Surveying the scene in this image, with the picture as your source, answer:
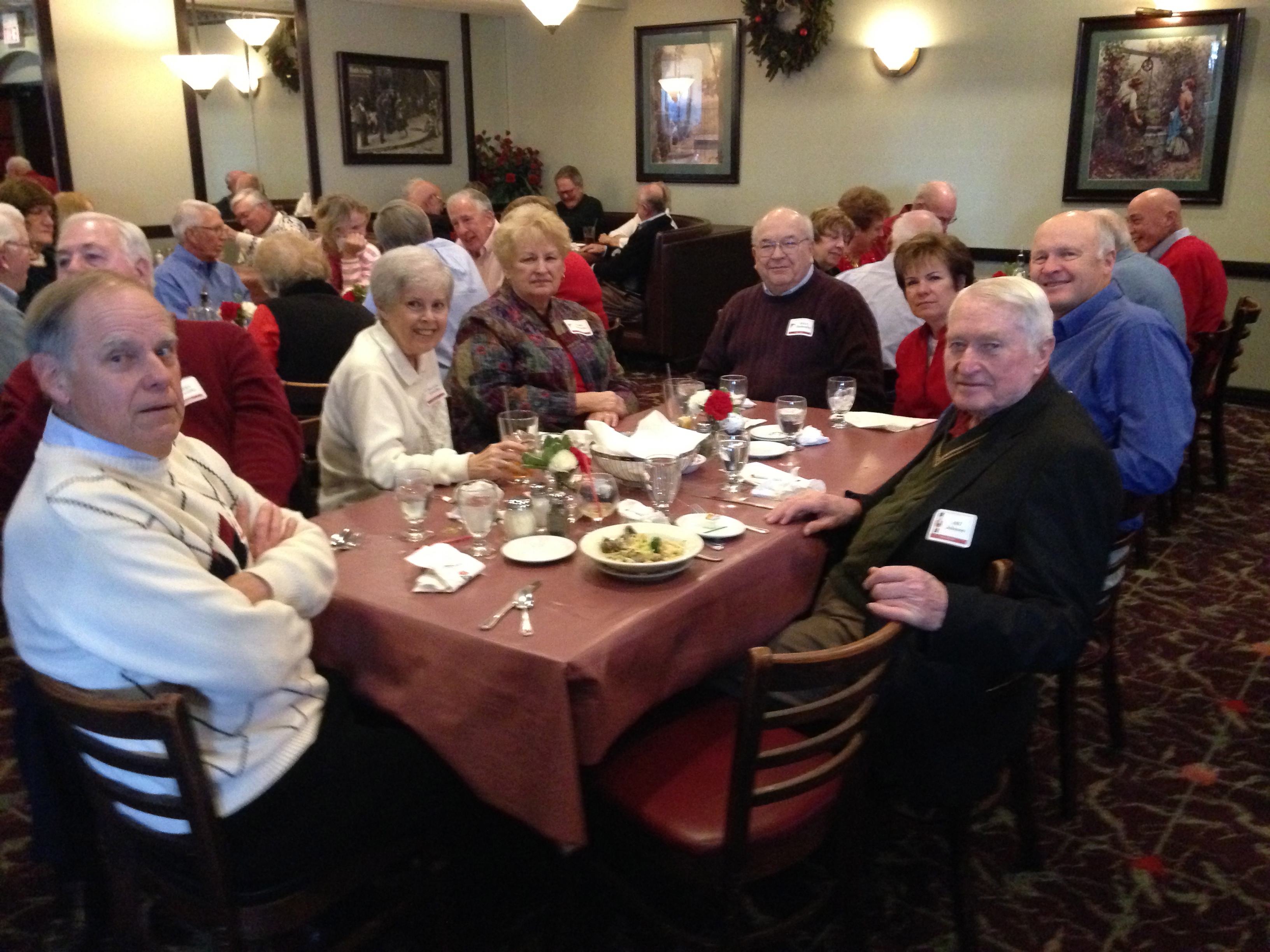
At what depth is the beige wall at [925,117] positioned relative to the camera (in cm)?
655

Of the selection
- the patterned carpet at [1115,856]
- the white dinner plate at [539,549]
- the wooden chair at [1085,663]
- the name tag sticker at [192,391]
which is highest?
the name tag sticker at [192,391]

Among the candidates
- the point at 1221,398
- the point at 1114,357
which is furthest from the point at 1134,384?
the point at 1221,398

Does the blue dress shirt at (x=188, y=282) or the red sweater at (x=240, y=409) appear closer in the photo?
the red sweater at (x=240, y=409)

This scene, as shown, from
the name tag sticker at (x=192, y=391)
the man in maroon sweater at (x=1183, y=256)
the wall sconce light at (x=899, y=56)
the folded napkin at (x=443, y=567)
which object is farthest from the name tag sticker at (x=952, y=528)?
the wall sconce light at (x=899, y=56)

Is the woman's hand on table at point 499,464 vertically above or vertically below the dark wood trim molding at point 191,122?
below

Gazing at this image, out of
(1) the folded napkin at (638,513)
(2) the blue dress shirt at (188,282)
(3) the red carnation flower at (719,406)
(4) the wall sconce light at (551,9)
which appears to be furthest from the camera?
(4) the wall sconce light at (551,9)

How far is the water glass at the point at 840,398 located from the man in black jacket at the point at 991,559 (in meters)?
0.99

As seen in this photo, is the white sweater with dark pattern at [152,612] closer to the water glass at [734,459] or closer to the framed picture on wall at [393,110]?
the water glass at [734,459]

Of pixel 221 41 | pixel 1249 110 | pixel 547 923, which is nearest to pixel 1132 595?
pixel 547 923

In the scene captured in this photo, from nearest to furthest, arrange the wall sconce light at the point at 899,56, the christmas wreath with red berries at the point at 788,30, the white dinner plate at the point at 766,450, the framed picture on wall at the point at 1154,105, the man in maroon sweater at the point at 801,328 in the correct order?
the white dinner plate at the point at 766,450 < the man in maroon sweater at the point at 801,328 < the framed picture on wall at the point at 1154,105 < the wall sconce light at the point at 899,56 < the christmas wreath with red berries at the point at 788,30

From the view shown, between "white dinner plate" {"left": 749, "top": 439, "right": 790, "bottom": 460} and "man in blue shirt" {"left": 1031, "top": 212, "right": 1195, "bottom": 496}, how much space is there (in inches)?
29.9

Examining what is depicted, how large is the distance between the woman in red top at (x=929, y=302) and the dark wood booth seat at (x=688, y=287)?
4.02 metres

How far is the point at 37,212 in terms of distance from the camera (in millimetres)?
5207

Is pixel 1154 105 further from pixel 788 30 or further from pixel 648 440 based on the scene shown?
pixel 648 440
